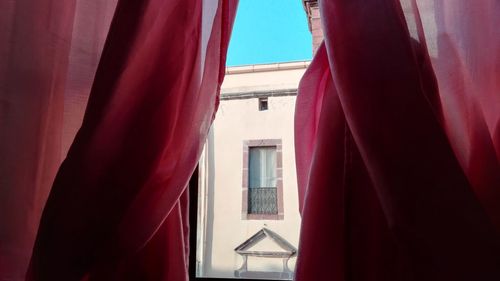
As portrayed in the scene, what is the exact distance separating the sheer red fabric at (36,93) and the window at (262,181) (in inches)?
23.1

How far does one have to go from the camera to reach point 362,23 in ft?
2.05

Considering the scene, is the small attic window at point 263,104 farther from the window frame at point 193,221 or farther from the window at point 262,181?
the window frame at point 193,221

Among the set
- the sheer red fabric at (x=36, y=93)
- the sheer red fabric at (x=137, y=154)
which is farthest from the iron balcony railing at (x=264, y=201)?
the sheer red fabric at (x=36, y=93)

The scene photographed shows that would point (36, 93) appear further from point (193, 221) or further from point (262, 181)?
point (262, 181)

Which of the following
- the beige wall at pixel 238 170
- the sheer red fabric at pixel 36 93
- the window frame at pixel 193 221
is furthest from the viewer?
the beige wall at pixel 238 170

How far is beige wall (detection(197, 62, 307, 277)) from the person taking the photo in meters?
1.11

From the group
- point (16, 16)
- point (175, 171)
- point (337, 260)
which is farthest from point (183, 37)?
point (337, 260)

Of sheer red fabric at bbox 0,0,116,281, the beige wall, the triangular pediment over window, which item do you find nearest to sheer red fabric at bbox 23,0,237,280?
sheer red fabric at bbox 0,0,116,281

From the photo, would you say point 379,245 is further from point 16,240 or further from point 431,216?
point 16,240

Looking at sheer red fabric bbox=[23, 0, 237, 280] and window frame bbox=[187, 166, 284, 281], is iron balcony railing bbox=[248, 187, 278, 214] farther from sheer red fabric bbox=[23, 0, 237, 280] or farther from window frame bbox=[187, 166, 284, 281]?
sheer red fabric bbox=[23, 0, 237, 280]

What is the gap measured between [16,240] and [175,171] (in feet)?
→ 0.96

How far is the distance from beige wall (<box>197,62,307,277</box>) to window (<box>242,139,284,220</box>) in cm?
2

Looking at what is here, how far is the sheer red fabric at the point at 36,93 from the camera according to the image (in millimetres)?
716

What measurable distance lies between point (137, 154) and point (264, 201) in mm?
627
